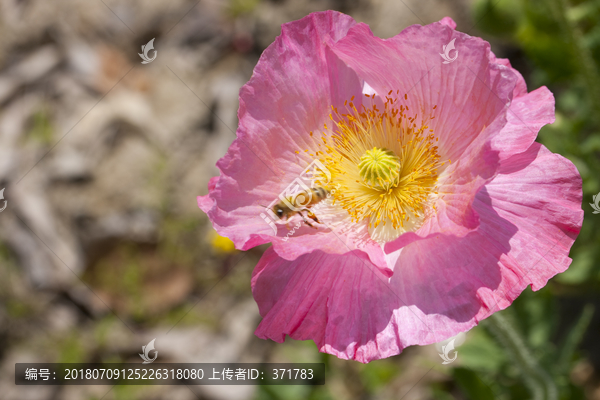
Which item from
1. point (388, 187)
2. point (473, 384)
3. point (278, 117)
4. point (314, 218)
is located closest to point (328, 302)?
point (314, 218)

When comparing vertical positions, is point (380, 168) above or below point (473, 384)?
above

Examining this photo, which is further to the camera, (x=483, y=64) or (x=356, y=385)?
(x=356, y=385)

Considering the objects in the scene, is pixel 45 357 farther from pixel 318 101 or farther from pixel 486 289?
pixel 486 289

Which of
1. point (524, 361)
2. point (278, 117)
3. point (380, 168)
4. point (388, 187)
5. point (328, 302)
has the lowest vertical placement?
point (524, 361)

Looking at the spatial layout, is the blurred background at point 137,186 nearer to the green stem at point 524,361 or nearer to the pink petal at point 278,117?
the green stem at point 524,361

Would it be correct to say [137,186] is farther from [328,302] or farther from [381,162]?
[328,302]

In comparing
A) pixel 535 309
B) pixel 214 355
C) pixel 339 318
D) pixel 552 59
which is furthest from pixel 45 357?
pixel 552 59

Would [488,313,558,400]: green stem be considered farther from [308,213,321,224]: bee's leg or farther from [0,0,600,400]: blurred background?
[0,0,600,400]: blurred background

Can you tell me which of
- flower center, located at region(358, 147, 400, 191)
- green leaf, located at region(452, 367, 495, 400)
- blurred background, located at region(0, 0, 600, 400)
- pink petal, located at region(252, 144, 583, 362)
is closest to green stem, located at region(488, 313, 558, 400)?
green leaf, located at region(452, 367, 495, 400)
